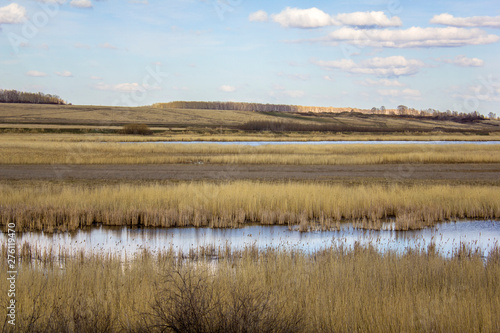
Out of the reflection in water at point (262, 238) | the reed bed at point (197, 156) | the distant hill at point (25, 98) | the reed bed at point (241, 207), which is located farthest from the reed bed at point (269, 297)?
the distant hill at point (25, 98)

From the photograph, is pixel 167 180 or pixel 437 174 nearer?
pixel 167 180

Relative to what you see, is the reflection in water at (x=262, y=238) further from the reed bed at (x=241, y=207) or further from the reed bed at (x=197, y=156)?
the reed bed at (x=197, y=156)

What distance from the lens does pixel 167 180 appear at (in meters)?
23.7

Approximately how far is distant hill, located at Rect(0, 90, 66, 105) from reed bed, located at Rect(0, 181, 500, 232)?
168631 millimetres

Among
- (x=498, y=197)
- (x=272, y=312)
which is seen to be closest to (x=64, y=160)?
(x=498, y=197)

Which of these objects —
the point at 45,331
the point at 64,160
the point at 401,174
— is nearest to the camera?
the point at 45,331

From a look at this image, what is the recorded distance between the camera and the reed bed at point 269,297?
5891mm

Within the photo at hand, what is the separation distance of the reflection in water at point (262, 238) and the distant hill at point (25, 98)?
172412 mm

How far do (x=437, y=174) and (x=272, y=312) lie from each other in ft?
78.8

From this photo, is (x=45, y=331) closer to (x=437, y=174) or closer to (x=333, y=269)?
(x=333, y=269)

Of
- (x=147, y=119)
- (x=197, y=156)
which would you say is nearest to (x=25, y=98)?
(x=147, y=119)

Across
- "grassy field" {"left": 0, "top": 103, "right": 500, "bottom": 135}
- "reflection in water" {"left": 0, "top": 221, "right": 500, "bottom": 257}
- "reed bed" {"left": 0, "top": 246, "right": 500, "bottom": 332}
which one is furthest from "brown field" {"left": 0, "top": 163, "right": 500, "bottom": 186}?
"grassy field" {"left": 0, "top": 103, "right": 500, "bottom": 135}

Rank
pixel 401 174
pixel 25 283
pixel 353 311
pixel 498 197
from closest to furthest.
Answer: pixel 353 311, pixel 25 283, pixel 498 197, pixel 401 174

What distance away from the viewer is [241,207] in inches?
643
